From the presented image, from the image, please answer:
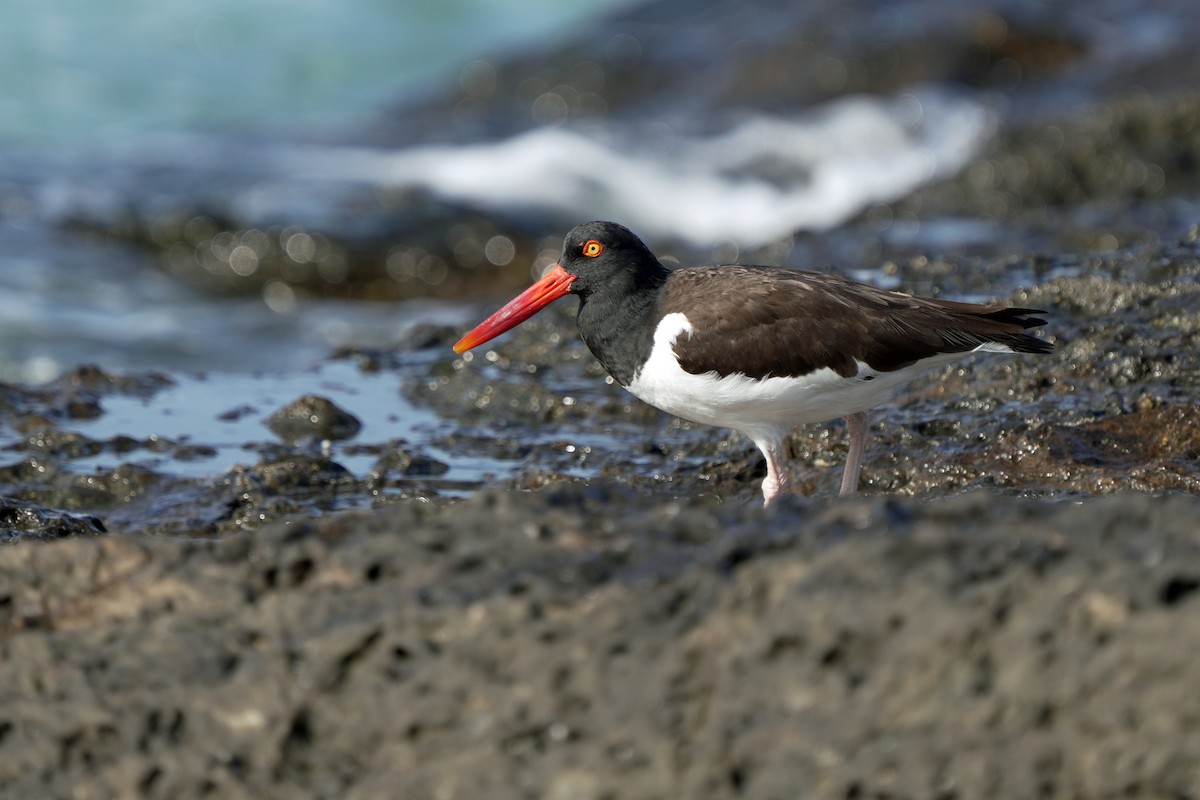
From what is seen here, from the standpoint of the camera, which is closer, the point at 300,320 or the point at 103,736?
the point at 103,736

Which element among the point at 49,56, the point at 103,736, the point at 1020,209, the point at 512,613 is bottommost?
the point at 103,736

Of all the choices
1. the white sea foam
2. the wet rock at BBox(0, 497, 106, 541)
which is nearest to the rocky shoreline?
the wet rock at BBox(0, 497, 106, 541)

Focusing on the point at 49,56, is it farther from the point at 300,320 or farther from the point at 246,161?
the point at 300,320

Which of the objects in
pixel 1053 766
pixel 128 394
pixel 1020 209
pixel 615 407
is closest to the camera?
pixel 1053 766

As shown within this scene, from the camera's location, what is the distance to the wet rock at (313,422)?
650 cm

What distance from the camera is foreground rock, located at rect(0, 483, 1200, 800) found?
8.90 feet

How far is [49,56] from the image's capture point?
72.0 ft

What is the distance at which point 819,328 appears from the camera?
4.85m

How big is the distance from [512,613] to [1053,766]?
3.57 feet

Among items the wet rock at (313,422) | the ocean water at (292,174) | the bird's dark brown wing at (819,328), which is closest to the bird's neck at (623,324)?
the bird's dark brown wing at (819,328)

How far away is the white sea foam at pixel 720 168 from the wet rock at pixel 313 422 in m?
6.41

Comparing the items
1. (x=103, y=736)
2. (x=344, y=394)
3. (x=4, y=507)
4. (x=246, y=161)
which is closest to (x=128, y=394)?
(x=344, y=394)

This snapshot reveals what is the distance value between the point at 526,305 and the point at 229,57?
A: 18.4m

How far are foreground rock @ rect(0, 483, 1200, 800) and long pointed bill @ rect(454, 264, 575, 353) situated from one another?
2.22 metres
